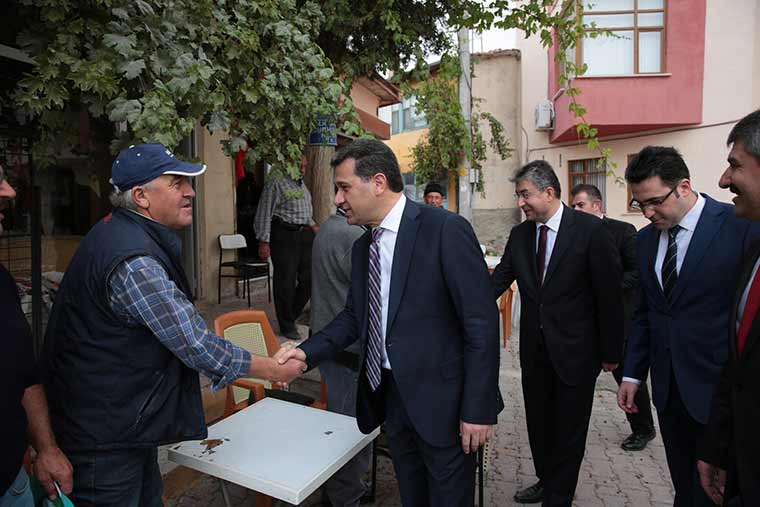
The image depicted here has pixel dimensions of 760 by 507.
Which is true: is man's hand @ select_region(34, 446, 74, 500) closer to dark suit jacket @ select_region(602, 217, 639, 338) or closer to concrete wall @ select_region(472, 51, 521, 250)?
dark suit jacket @ select_region(602, 217, 639, 338)

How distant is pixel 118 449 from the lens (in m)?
1.85

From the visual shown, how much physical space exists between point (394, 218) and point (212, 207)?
5.84 metres

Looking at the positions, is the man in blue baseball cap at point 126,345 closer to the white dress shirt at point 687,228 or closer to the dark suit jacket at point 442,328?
the dark suit jacket at point 442,328

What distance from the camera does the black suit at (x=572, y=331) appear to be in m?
2.92

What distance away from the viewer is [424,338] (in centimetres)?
214

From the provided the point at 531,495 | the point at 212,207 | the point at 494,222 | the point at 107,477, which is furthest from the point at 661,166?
the point at 494,222

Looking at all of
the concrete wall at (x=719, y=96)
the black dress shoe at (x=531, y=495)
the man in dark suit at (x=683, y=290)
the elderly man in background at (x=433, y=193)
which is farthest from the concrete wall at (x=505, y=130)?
the man in dark suit at (x=683, y=290)

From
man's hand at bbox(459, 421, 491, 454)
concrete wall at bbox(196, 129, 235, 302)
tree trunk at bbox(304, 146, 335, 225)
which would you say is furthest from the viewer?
concrete wall at bbox(196, 129, 235, 302)

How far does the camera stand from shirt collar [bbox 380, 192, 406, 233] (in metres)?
2.24

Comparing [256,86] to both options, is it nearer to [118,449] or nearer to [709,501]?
[118,449]

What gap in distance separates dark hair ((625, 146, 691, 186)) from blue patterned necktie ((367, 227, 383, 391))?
1304 mm

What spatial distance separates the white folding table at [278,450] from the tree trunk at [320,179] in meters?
3.05

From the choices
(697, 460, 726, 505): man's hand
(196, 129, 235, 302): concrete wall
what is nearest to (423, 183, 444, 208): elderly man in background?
(196, 129, 235, 302): concrete wall

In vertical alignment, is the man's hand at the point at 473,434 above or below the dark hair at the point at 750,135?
below
